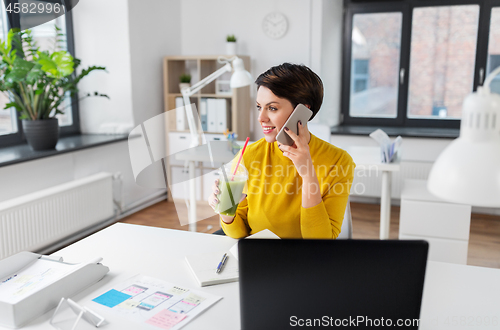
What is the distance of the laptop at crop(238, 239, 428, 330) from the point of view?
0.77 meters

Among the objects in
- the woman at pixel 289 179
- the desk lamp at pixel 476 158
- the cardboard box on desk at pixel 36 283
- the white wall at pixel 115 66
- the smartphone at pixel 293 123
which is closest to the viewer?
the desk lamp at pixel 476 158

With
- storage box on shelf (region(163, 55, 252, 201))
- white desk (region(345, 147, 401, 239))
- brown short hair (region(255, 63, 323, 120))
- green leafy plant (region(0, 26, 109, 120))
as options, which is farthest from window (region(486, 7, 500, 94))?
green leafy plant (region(0, 26, 109, 120))

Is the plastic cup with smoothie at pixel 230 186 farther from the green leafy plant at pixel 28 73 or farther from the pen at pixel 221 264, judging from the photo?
the green leafy plant at pixel 28 73

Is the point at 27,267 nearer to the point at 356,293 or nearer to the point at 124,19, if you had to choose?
the point at 356,293

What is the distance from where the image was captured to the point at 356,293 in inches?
31.5

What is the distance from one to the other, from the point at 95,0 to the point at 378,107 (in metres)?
2.98

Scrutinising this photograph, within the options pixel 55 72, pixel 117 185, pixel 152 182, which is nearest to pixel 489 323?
pixel 152 182

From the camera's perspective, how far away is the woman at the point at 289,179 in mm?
1475

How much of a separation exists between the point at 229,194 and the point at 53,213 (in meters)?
2.25

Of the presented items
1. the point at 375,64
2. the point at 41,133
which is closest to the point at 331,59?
the point at 375,64

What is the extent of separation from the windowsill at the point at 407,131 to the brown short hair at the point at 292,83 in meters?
2.86

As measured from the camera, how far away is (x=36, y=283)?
3.76 feet

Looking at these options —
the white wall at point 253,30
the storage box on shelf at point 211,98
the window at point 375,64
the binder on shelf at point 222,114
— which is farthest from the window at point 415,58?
the binder on shelf at point 222,114

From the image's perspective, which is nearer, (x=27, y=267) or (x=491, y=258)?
(x=27, y=267)
